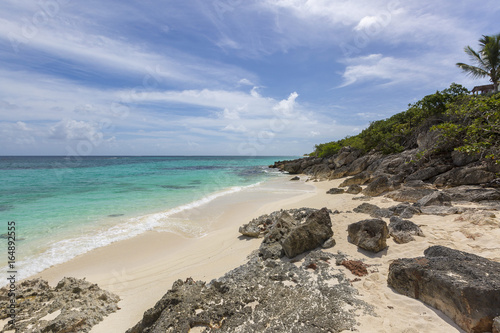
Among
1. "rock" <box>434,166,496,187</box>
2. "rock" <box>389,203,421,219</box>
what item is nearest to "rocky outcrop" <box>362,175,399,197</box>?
"rock" <box>434,166,496,187</box>

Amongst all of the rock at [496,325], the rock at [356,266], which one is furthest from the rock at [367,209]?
the rock at [496,325]

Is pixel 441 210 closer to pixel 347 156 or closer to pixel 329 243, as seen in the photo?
pixel 329 243

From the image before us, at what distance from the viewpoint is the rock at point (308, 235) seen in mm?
6480

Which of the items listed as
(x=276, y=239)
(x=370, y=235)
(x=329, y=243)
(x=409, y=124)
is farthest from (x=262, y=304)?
(x=409, y=124)

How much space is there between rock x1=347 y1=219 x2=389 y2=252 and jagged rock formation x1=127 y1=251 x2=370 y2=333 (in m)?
1.44

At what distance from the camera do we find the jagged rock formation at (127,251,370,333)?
12.8 feet

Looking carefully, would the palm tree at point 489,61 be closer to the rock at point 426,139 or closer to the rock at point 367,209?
the rock at point 426,139

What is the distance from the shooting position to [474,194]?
32.1 ft

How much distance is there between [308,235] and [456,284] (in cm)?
350

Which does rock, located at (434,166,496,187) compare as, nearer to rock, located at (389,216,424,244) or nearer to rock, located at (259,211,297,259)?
rock, located at (389,216,424,244)

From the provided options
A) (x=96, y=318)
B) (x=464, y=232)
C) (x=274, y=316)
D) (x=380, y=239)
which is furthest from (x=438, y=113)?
(x=96, y=318)

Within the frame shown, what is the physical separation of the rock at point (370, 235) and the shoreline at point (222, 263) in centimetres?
19

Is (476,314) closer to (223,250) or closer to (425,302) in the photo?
(425,302)

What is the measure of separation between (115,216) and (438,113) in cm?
2762
